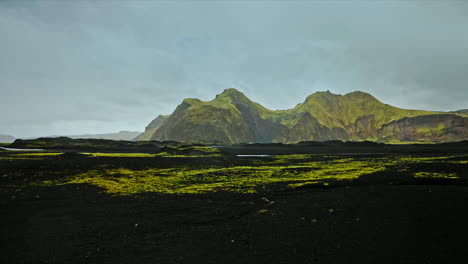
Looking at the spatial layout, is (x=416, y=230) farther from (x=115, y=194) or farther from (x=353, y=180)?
(x=115, y=194)

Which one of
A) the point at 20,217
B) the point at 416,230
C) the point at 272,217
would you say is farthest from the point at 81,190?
the point at 416,230

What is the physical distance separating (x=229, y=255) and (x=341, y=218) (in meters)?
10.2

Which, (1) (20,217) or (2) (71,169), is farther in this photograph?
(2) (71,169)

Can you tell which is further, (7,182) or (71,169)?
(71,169)

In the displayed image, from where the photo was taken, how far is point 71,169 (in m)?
47.6

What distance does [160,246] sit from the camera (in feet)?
50.2

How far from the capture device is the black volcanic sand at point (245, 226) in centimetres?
1392

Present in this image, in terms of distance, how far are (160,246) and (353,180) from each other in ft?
90.7

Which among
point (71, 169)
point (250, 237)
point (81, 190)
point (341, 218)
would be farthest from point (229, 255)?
point (71, 169)

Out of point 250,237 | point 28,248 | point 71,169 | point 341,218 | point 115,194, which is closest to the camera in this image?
point 28,248

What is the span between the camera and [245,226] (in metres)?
18.6

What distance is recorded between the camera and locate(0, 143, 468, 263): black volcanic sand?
45.7 ft

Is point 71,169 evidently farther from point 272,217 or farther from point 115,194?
point 272,217

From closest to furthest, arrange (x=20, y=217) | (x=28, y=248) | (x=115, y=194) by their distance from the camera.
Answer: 1. (x=28, y=248)
2. (x=20, y=217)
3. (x=115, y=194)
